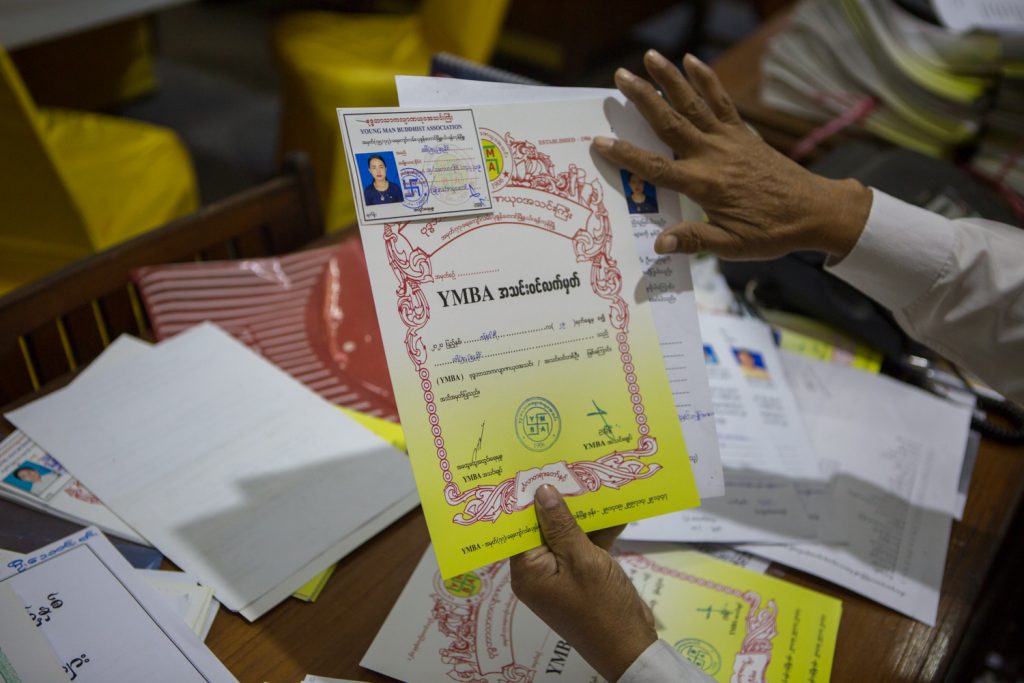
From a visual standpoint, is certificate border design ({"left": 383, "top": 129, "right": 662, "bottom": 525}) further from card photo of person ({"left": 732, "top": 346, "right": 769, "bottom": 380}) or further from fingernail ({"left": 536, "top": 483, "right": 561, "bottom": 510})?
card photo of person ({"left": 732, "top": 346, "right": 769, "bottom": 380})

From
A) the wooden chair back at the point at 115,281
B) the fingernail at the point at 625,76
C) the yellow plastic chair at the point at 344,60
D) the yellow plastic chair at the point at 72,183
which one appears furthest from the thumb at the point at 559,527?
the yellow plastic chair at the point at 344,60

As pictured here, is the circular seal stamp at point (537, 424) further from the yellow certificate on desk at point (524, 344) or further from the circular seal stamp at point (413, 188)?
the circular seal stamp at point (413, 188)

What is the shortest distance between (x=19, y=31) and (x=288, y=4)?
244cm

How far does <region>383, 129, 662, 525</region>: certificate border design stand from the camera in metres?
0.64

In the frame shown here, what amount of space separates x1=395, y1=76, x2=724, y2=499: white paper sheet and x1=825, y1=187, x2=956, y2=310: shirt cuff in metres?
0.26

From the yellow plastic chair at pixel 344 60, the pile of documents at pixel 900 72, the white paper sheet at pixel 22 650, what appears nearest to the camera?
the white paper sheet at pixel 22 650

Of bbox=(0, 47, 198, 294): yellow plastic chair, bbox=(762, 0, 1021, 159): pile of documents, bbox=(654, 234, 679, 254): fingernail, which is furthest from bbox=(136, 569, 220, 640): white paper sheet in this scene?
bbox=(762, 0, 1021, 159): pile of documents

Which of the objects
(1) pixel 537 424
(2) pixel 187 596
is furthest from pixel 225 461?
(1) pixel 537 424

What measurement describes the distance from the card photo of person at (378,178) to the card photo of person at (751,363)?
0.63 metres

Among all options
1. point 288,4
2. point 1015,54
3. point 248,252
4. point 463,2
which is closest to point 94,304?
point 248,252

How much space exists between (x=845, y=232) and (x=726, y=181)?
0.17 metres

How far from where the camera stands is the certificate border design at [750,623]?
30.2 inches

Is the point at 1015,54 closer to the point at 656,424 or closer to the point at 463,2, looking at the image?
the point at 656,424

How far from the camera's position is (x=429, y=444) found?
64cm
